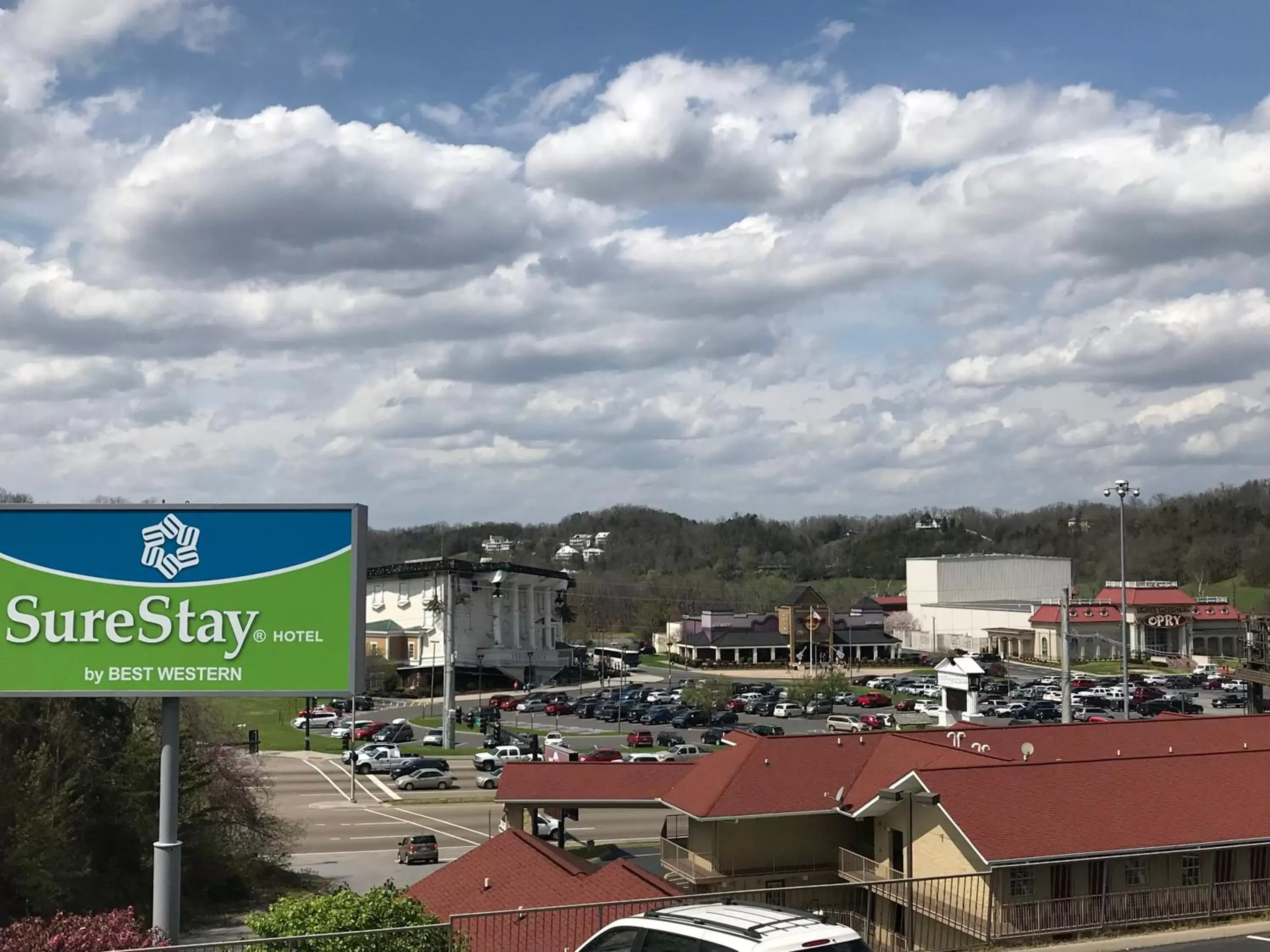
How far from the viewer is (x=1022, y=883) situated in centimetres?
2252

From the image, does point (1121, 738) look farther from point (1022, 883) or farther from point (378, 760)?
point (378, 760)

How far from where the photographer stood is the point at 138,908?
33.9m

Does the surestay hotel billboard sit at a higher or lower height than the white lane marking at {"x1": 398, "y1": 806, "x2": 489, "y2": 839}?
higher

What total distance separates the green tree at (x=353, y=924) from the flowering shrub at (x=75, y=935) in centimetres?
134

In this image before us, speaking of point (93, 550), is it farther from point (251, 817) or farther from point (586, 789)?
point (251, 817)

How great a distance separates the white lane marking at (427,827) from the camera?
48.6m

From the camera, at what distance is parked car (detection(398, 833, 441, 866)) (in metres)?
42.1

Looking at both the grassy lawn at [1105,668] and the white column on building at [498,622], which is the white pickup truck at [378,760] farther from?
the grassy lawn at [1105,668]

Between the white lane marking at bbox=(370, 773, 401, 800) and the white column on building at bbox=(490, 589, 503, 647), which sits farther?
the white column on building at bbox=(490, 589, 503, 647)

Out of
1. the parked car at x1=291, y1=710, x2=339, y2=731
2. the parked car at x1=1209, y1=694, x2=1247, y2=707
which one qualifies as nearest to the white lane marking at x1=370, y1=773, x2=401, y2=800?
the parked car at x1=291, y1=710, x2=339, y2=731

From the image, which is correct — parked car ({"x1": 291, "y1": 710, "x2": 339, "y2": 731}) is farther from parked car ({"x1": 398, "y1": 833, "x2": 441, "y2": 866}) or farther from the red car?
parked car ({"x1": 398, "y1": 833, "x2": 441, "y2": 866})

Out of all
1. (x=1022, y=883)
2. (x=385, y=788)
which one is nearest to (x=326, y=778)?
(x=385, y=788)

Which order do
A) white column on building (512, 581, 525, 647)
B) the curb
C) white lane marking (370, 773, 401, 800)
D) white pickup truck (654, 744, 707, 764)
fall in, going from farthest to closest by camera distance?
white column on building (512, 581, 525, 647) < white pickup truck (654, 744, 707, 764) < white lane marking (370, 773, 401, 800) < the curb

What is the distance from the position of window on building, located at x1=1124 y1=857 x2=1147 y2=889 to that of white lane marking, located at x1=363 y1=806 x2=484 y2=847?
91.9ft
